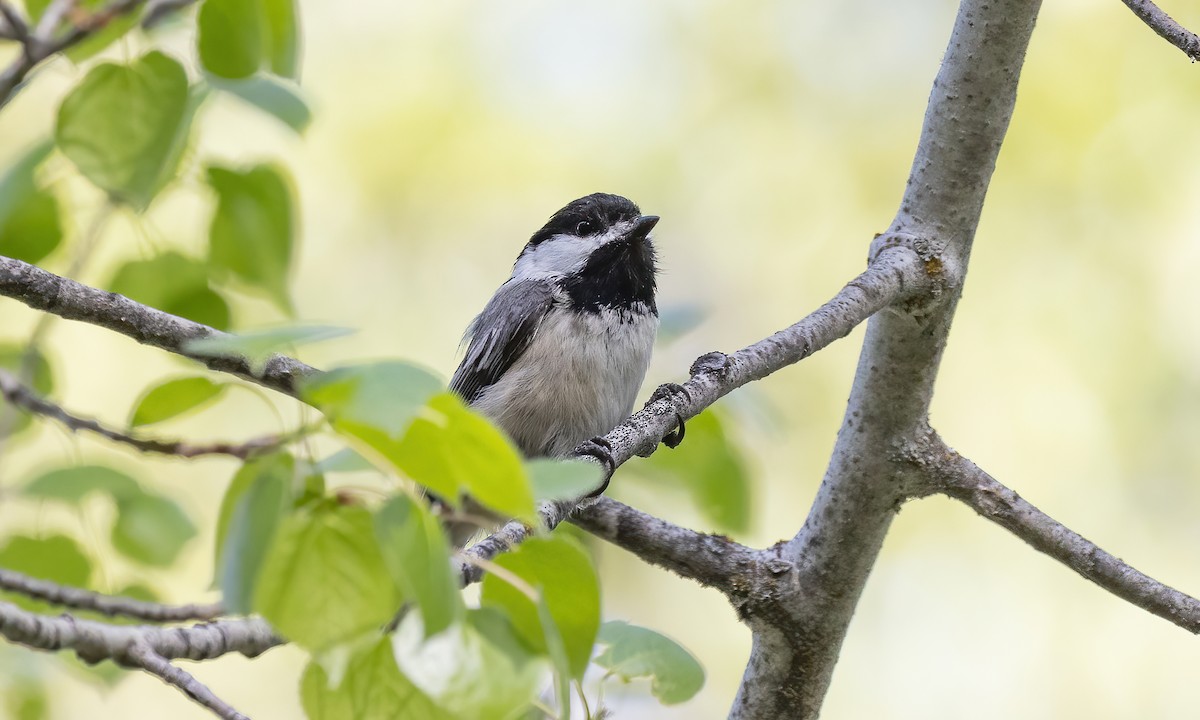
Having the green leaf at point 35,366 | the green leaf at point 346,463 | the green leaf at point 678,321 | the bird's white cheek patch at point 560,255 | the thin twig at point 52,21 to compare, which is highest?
the bird's white cheek patch at point 560,255

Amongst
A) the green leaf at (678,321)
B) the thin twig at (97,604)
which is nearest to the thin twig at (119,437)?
the thin twig at (97,604)

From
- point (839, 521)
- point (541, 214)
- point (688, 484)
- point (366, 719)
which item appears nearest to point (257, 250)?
point (366, 719)

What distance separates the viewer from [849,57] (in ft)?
17.5

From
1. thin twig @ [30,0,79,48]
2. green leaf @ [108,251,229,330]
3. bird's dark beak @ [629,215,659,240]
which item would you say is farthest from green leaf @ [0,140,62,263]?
bird's dark beak @ [629,215,659,240]

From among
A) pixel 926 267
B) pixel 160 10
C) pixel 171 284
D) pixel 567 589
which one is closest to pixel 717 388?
pixel 926 267

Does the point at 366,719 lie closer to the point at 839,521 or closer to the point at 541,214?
the point at 839,521

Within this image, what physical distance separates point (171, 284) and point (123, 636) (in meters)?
0.74

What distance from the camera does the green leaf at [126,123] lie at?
1.29m

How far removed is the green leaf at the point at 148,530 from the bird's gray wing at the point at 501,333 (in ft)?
4.67

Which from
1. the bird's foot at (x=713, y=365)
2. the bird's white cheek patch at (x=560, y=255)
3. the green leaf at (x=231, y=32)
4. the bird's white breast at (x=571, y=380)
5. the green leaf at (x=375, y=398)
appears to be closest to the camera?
the green leaf at (x=375, y=398)

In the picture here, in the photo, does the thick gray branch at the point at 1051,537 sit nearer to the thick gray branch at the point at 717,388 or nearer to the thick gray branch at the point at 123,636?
the thick gray branch at the point at 717,388

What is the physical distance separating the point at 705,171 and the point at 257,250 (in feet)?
13.5

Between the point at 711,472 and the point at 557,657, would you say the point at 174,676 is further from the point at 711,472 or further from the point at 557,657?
the point at 711,472

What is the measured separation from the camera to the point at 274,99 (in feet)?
4.85
